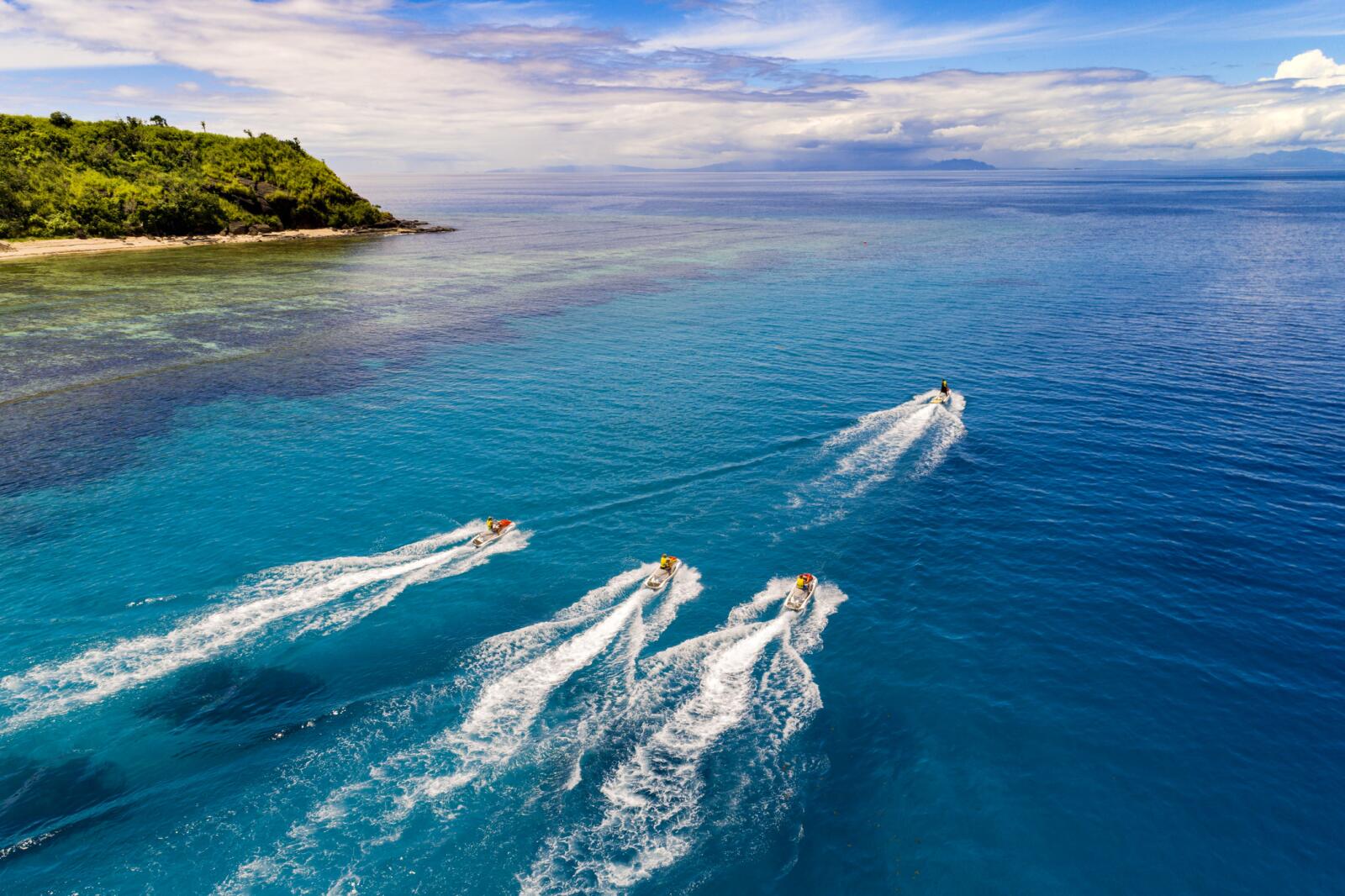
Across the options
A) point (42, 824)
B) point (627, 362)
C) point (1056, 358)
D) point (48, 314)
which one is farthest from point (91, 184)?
point (1056, 358)

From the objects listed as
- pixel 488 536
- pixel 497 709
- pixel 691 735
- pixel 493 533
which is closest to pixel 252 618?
pixel 488 536

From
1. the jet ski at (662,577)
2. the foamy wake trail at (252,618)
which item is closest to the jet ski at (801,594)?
the jet ski at (662,577)

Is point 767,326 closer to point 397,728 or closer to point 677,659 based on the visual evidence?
point 677,659

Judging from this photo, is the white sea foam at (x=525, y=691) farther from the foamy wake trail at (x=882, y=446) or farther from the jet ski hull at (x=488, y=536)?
the foamy wake trail at (x=882, y=446)

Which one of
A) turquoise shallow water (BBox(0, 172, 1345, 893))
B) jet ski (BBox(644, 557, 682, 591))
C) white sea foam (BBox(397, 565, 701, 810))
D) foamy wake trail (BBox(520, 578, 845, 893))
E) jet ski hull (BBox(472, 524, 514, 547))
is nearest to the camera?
foamy wake trail (BBox(520, 578, 845, 893))

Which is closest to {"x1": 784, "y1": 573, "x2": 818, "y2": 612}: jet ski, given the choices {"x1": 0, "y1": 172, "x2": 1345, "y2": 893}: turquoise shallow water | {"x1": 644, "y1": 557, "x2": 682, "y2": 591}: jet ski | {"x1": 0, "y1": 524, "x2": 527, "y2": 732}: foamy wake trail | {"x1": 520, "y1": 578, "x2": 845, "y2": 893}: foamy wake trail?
{"x1": 520, "y1": 578, "x2": 845, "y2": 893}: foamy wake trail

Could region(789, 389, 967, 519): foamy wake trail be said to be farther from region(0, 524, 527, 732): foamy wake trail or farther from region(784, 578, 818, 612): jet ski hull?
region(0, 524, 527, 732): foamy wake trail
